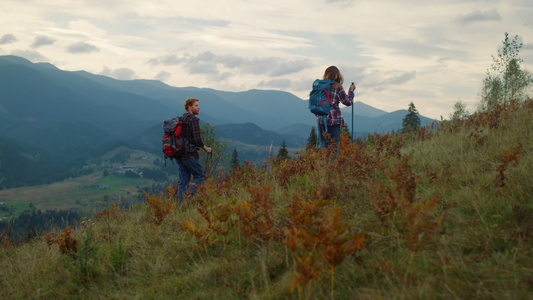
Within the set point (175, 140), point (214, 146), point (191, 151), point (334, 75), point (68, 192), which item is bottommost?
point (68, 192)

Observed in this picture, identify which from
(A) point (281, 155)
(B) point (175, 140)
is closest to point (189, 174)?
(B) point (175, 140)

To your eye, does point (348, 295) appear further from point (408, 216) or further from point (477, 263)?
point (477, 263)

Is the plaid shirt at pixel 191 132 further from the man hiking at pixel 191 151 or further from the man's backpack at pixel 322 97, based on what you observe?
the man's backpack at pixel 322 97

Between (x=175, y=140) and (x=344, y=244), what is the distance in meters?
4.75

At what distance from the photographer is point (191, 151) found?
6.76 m

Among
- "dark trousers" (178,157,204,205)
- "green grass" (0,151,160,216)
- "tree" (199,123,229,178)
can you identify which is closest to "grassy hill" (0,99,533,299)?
"dark trousers" (178,157,204,205)

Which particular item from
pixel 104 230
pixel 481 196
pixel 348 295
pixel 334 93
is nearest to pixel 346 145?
pixel 334 93

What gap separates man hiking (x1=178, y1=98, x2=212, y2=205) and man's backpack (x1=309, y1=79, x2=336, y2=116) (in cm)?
244

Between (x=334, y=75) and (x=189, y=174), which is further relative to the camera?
(x=189, y=174)

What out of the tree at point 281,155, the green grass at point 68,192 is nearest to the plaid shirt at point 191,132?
the tree at point 281,155

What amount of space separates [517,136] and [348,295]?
4730 mm

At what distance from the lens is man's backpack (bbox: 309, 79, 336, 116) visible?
6.86m

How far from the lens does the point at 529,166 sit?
4.07 meters

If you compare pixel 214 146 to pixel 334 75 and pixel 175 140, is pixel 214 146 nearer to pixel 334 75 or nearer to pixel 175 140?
pixel 175 140
